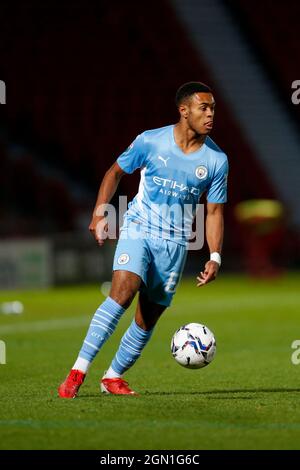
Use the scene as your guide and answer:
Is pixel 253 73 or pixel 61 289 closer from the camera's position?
pixel 61 289

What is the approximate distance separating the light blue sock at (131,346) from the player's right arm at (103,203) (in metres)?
0.76

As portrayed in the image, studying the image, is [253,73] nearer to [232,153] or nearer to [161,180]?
[232,153]

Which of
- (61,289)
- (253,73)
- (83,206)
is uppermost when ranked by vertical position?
(253,73)

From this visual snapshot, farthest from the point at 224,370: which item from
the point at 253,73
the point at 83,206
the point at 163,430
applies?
the point at 253,73

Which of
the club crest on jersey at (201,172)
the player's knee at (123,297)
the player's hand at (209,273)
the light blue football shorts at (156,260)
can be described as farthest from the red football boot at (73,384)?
the club crest on jersey at (201,172)

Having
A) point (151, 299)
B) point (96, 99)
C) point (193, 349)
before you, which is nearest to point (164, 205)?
point (151, 299)

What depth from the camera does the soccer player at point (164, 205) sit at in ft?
23.6

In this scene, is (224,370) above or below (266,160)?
below

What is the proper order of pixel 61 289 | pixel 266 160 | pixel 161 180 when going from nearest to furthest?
pixel 161 180 < pixel 61 289 < pixel 266 160

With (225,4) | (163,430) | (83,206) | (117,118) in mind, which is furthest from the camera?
(225,4)

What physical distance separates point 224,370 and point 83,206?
13997mm

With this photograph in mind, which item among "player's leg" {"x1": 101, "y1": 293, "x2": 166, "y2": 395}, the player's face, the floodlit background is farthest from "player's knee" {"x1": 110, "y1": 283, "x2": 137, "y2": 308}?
the floodlit background

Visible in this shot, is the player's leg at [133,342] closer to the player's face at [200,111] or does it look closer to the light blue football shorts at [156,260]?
the light blue football shorts at [156,260]

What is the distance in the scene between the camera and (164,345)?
38.0 feet
